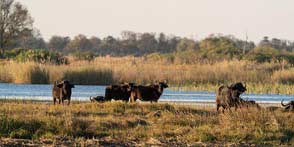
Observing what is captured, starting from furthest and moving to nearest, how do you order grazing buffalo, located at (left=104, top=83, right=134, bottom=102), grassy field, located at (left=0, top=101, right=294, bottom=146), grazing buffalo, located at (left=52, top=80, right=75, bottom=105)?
grazing buffalo, located at (left=104, top=83, right=134, bottom=102) < grazing buffalo, located at (left=52, top=80, right=75, bottom=105) < grassy field, located at (left=0, top=101, right=294, bottom=146)

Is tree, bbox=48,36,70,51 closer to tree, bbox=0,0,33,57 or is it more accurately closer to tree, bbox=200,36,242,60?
tree, bbox=200,36,242,60

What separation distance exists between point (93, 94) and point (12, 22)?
95.1 feet

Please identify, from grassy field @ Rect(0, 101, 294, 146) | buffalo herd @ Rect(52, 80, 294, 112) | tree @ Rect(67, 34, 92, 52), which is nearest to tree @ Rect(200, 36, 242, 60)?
tree @ Rect(67, 34, 92, 52)

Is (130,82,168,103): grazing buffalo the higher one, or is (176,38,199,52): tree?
(176,38,199,52): tree

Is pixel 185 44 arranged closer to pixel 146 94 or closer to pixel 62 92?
pixel 146 94

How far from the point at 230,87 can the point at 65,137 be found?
23.7 ft

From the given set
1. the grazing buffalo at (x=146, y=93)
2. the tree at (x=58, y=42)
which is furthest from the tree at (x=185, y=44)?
the grazing buffalo at (x=146, y=93)

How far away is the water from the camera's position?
2762cm

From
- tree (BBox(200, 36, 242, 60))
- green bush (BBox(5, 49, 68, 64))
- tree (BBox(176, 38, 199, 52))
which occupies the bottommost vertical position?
green bush (BBox(5, 49, 68, 64))

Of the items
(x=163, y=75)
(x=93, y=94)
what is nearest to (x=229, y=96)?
(x=93, y=94)

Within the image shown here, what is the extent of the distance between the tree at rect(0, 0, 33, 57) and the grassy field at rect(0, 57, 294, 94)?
17854mm

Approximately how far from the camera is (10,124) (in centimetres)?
1519

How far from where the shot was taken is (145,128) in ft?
53.3

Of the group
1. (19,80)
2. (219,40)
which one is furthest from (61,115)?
(219,40)
